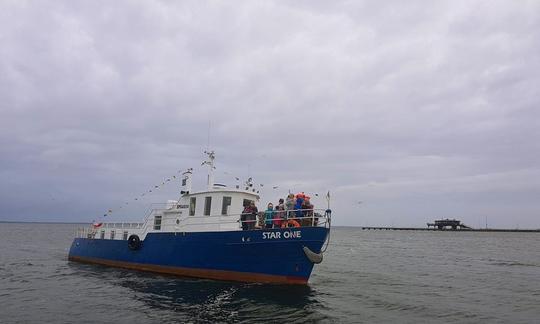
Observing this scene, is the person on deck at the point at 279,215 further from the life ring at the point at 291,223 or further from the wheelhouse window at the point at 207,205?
the wheelhouse window at the point at 207,205

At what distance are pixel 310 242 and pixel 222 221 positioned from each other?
520 centimetres

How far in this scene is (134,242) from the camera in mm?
24219

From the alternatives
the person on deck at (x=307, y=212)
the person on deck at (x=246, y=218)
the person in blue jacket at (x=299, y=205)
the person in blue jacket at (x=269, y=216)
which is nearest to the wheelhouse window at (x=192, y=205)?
the person on deck at (x=246, y=218)

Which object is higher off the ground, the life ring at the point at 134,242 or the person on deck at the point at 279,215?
the person on deck at the point at 279,215

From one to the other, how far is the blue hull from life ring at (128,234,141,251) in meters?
0.86

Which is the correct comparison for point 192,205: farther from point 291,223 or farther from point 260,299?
point 260,299

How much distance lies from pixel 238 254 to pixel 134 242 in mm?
7666

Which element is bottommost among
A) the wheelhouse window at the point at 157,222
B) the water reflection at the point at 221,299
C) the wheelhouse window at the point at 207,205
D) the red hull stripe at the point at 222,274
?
the water reflection at the point at 221,299

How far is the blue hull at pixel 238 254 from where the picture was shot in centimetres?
1881

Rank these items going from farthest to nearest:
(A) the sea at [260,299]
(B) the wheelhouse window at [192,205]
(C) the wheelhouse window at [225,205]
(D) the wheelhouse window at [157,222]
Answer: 1. (D) the wheelhouse window at [157,222]
2. (B) the wheelhouse window at [192,205]
3. (C) the wheelhouse window at [225,205]
4. (A) the sea at [260,299]

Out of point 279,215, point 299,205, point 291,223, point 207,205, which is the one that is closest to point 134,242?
point 207,205

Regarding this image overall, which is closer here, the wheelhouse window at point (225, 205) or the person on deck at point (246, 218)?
the person on deck at point (246, 218)

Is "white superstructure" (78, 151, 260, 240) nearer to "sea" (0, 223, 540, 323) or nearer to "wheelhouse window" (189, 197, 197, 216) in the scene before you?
"wheelhouse window" (189, 197, 197, 216)

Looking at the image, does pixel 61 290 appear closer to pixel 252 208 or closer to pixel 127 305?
pixel 127 305
